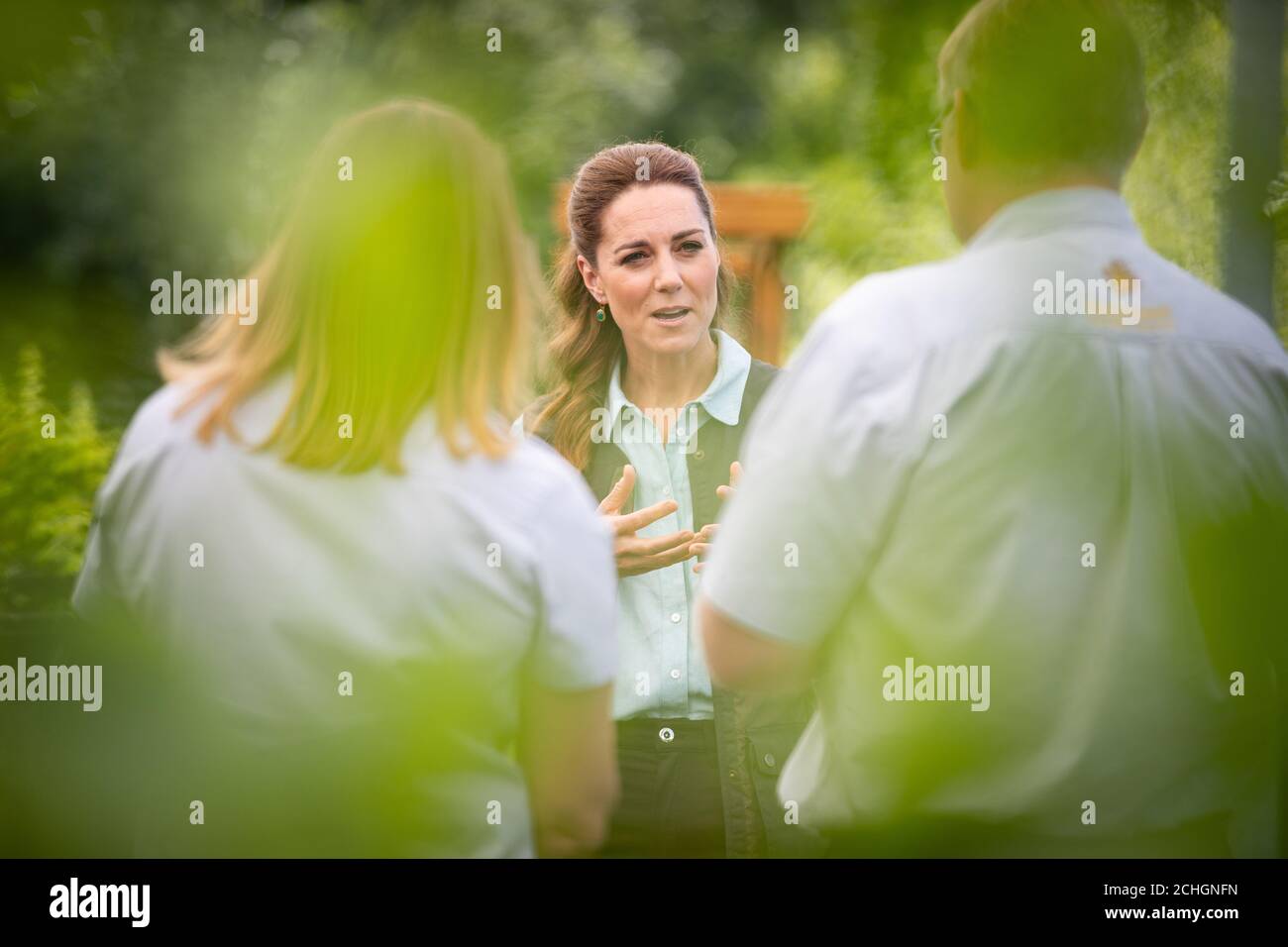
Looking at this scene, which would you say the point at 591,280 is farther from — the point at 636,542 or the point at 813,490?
the point at 813,490

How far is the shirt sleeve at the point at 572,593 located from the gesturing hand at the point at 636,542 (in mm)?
616

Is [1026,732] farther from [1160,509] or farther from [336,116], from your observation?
[336,116]

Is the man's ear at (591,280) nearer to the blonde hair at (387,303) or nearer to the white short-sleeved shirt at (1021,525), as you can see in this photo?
the blonde hair at (387,303)

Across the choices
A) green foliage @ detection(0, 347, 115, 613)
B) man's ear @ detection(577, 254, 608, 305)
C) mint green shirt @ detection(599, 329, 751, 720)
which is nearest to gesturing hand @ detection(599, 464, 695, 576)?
mint green shirt @ detection(599, 329, 751, 720)

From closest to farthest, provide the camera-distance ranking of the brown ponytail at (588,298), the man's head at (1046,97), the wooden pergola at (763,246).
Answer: the man's head at (1046,97) → the brown ponytail at (588,298) → the wooden pergola at (763,246)

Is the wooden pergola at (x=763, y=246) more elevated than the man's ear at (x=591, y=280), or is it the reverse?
the wooden pergola at (x=763, y=246)

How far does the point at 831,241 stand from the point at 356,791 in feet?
14.5

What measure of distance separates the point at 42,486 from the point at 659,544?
4.13 ft

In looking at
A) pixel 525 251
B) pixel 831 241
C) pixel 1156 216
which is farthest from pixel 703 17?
pixel 525 251

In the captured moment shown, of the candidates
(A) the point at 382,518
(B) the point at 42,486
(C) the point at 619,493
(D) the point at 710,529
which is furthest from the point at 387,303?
(B) the point at 42,486

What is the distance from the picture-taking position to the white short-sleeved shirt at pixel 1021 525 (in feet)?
5.99

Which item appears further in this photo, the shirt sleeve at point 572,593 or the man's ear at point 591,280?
the man's ear at point 591,280

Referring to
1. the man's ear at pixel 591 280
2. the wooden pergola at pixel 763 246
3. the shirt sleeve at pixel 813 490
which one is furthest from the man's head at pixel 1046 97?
the wooden pergola at pixel 763 246

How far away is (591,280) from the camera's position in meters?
2.79
